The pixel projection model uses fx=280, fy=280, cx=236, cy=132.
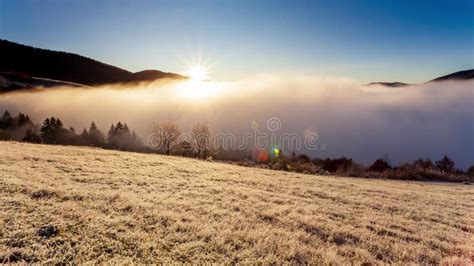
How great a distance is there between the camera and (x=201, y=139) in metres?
66.4

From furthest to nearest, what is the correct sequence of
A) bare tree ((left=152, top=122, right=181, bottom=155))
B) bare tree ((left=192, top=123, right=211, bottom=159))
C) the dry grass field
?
1. bare tree ((left=152, top=122, right=181, bottom=155))
2. bare tree ((left=192, top=123, right=211, bottom=159))
3. the dry grass field

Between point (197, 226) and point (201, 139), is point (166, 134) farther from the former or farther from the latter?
point (197, 226)

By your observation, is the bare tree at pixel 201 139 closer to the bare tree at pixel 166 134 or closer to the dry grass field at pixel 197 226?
the bare tree at pixel 166 134

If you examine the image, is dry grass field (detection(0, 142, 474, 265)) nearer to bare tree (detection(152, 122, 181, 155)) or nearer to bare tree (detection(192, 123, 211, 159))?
bare tree (detection(192, 123, 211, 159))

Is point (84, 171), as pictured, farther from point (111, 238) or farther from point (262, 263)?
point (262, 263)

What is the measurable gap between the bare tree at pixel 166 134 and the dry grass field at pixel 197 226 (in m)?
50.7

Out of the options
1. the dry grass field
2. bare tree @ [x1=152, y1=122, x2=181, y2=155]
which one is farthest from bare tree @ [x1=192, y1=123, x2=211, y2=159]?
the dry grass field

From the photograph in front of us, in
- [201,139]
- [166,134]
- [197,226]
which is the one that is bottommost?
[197,226]

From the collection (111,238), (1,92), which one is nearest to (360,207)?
(111,238)

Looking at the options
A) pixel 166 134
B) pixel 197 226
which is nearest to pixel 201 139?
pixel 166 134

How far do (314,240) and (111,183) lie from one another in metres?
10.1

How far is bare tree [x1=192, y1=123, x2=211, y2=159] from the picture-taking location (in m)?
64.8

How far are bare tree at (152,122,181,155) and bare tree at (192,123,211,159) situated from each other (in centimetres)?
434

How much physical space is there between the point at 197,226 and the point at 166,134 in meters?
59.6
